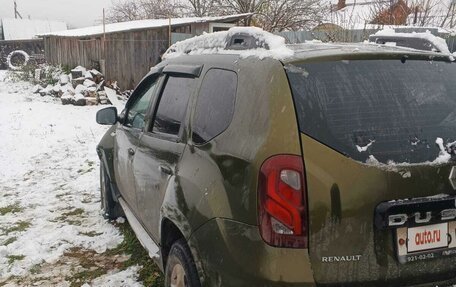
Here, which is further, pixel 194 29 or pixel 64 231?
pixel 194 29

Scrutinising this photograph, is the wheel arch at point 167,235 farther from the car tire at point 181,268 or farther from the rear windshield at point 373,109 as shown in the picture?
the rear windshield at point 373,109

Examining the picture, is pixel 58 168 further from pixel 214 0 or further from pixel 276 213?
pixel 214 0

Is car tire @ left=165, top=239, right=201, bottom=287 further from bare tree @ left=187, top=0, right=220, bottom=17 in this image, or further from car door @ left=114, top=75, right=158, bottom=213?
bare tree @ left=187, top=0, right=220, bottom=17

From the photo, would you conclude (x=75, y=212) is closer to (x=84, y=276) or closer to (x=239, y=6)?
(x=84, y=276)

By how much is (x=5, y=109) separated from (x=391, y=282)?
13.9m

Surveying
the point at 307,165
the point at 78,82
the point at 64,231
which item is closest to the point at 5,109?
the point at 78,82

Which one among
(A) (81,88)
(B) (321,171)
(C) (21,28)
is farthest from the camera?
(C) (21,28)

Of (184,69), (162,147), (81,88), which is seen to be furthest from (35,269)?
(81,88)

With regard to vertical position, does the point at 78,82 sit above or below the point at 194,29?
below

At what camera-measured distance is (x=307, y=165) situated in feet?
5.80

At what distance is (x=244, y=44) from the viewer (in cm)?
238

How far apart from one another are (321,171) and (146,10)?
40621 mm

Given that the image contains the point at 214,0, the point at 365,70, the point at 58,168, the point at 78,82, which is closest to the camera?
the point at 365,70

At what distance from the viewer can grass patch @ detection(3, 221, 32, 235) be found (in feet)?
15.5
